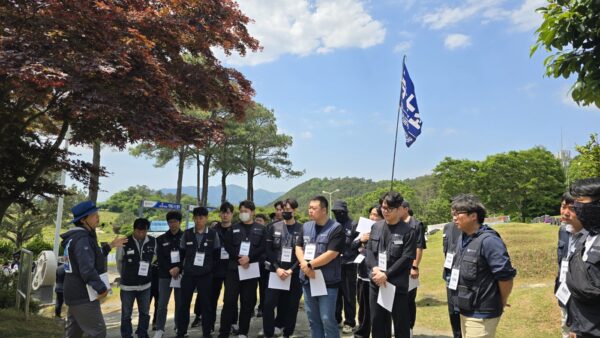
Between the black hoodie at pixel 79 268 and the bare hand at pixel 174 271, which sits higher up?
the black hoodie at pixel 79 268

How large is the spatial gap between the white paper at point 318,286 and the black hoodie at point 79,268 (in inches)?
84.5

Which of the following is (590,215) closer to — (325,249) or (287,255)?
(325,249)

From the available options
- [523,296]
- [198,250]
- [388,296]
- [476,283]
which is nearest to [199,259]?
[198,250]

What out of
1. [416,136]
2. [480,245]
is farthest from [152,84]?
[416,136]

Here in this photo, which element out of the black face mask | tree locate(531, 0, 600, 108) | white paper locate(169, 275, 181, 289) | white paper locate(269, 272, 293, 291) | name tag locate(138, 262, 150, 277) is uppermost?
tree locate(531, 0, 600, 108)

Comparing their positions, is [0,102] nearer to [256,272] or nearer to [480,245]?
[256,272]

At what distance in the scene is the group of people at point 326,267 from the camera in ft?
10.8

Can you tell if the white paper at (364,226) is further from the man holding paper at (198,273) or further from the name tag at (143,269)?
the name tag at (143,269)

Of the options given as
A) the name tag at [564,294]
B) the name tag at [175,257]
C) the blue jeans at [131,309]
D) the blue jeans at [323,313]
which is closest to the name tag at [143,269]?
the blue jeans at [131,309]

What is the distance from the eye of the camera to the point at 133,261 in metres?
5.85

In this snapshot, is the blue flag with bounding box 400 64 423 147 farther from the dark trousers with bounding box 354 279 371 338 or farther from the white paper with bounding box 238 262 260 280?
the white paper with bounding box 238 262 260 280

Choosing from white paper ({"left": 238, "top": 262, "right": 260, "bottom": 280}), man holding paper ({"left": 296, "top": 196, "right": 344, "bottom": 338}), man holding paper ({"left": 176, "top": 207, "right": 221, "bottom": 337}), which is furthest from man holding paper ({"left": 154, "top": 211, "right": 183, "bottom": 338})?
man holding paper ({"left": 296, "top": 196, "right": 344, "bottom": 338})

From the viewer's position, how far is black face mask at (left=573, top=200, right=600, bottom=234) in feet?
9.05

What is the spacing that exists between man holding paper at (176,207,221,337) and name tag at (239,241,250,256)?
485 mm
